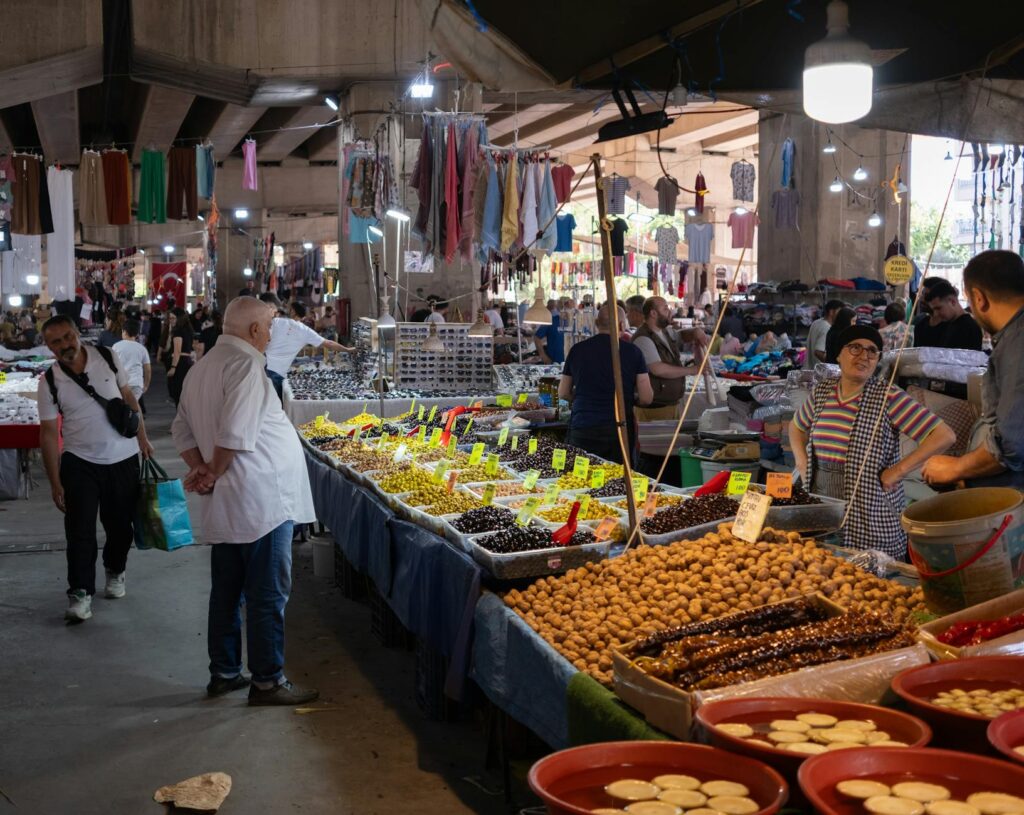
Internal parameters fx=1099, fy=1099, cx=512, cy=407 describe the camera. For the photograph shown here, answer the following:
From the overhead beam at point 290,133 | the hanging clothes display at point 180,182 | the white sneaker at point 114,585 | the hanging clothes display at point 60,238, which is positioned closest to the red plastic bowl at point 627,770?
the white sneaker at point 114,585

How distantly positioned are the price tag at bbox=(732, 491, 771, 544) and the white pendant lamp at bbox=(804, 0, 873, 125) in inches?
53.7

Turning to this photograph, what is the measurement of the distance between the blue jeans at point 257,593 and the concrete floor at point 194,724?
25cm

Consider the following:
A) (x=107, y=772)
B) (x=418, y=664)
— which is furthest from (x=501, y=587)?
(x=107, y=772)

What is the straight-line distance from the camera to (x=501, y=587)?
4.18 meters

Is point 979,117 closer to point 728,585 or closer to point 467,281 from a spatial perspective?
point 728,585

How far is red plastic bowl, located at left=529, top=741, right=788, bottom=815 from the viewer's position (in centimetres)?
191

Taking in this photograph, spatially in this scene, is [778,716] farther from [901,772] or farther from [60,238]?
→ [60,238]

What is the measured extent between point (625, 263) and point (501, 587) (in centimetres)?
2372

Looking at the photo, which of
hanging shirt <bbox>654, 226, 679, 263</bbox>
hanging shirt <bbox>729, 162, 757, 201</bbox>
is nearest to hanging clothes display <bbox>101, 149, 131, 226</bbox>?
hanging shirt <bbox>654, 226, 679, 263</bbox>

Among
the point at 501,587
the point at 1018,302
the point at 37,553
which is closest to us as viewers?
the point at 1018,302

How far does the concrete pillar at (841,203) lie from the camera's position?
18.8m

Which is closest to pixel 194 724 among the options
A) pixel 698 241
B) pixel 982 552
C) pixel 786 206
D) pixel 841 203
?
pixel 982 552

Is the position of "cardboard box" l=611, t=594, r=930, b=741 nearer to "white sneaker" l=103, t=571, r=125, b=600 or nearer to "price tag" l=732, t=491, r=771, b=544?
"price tag" l=732, t=491, r=771, b=544

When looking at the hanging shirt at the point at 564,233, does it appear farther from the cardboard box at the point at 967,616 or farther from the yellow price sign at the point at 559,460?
the cardboard box at the point at 967,616
